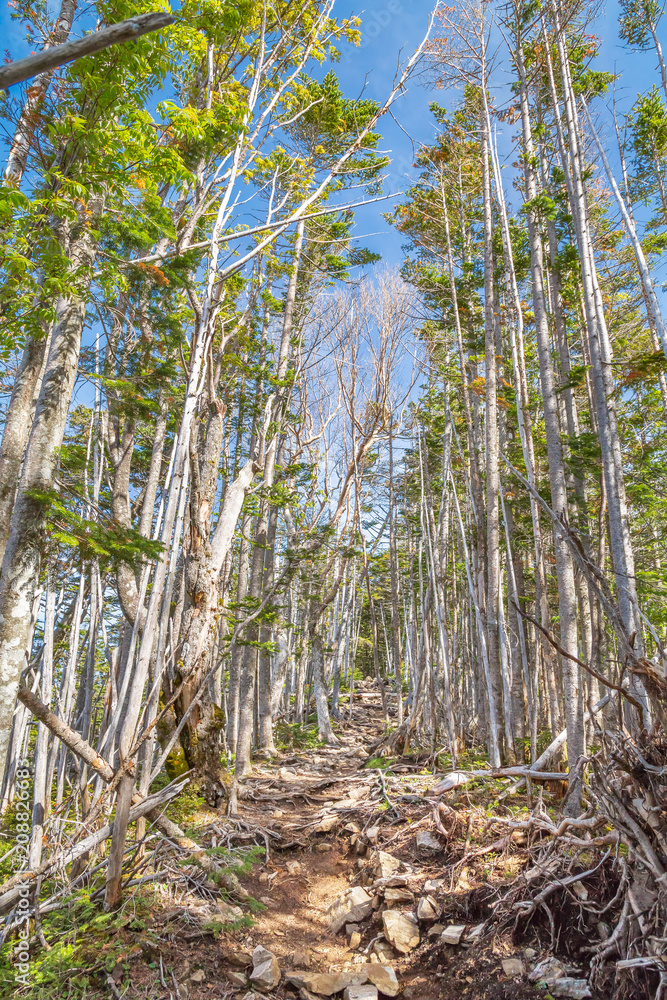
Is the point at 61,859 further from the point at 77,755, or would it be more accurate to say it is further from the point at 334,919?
the point at 334,919

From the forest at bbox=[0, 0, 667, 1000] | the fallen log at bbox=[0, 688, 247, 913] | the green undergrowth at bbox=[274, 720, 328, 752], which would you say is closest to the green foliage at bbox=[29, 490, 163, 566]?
the forest at bbox=[0, 0, 667, 1000]

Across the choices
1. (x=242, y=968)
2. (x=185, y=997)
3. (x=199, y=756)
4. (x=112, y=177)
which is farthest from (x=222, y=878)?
(x=112, y=177)

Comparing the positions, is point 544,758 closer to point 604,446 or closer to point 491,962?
point 491,962

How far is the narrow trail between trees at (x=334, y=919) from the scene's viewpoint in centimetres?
263

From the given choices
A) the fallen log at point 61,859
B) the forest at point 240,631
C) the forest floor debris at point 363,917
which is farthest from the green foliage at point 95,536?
the forest floor debris at point 363,917

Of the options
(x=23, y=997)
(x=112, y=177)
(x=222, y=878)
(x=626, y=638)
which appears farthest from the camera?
(x=222, y=878)

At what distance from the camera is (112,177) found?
3.15m

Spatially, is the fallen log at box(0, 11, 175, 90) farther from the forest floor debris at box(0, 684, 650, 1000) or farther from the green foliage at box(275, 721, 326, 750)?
the green foliage at box(275, 721, 326, 750)

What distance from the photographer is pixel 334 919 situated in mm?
3545

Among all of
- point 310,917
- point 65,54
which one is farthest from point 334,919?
point 65,54

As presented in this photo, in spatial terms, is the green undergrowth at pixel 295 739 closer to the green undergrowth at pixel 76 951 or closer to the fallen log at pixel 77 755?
the green undergrowth at pixel 76 951

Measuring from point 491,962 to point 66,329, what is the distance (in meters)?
4.85

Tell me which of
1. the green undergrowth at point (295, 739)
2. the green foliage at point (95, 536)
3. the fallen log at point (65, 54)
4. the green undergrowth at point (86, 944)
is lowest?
the green undergrowth at point (295, 739)

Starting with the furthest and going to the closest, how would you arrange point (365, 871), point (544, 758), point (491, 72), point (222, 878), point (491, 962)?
point (491, 72)
point (544, 758)
point (365, 871)
point (222, 878)
point (491, 962)
